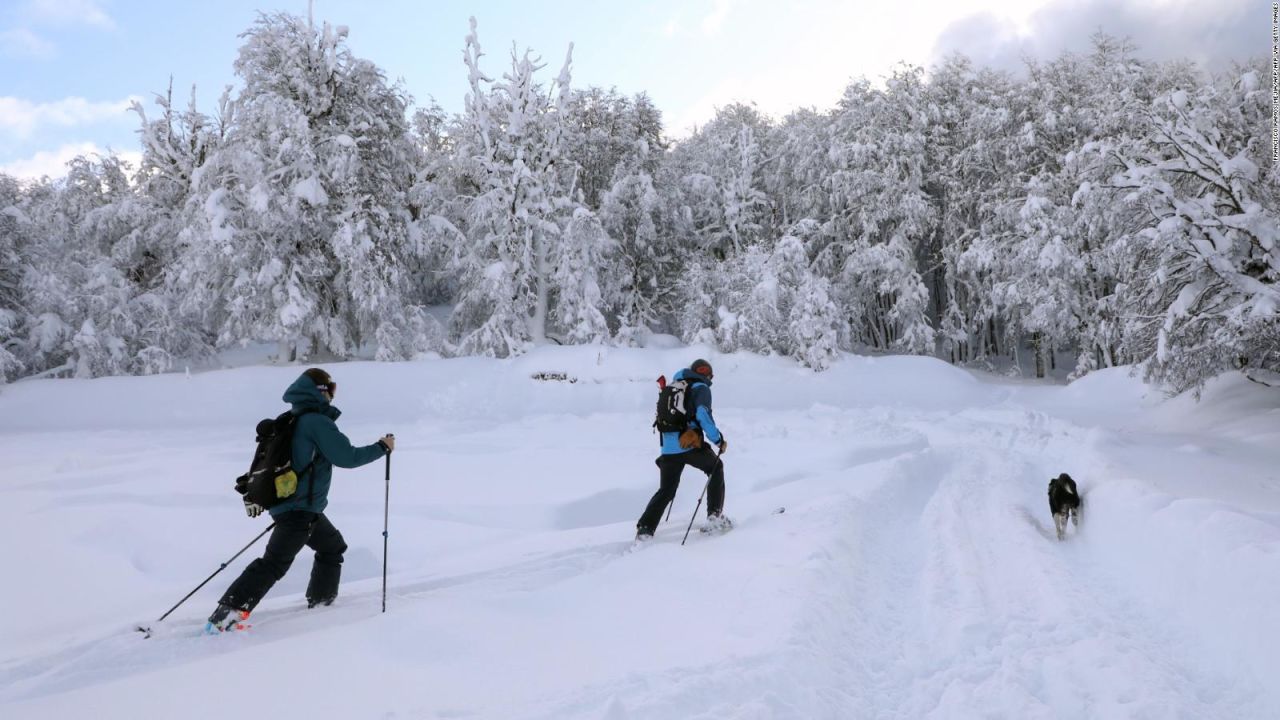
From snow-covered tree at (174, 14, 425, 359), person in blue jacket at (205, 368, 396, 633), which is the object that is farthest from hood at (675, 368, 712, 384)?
snow-covered tree at (174, 14, 425, 359)

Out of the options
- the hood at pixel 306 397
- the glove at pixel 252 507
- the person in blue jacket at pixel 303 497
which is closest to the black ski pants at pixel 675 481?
the person in blue jacket at pixel 303 497

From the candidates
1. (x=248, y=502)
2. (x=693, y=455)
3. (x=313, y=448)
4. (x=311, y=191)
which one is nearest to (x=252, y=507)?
(x=248, y=502)

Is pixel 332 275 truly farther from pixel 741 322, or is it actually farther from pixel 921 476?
pixel 921 476

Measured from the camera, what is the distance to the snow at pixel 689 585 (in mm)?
3869

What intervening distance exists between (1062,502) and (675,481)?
168 inches

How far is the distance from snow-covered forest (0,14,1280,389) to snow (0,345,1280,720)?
26.4 feet

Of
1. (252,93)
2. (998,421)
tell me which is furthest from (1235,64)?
(252,93)

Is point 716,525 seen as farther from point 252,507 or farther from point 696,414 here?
point 252,507

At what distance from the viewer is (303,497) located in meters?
5.07

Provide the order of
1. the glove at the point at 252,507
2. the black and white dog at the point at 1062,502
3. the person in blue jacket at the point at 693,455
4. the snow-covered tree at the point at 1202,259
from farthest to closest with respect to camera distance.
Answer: the snow-covered tree at the point at 1202,259 → the black and white dog at the point at 1062,502 → the person in blue jacket at the point at 693,455 → the glove at the point at 252,507

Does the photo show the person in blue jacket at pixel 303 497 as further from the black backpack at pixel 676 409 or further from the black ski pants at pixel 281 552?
the black backpack at pixel 676 409

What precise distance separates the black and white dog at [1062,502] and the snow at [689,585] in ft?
0.58

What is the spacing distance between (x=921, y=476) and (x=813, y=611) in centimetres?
722

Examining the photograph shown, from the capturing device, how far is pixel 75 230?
26344 mm
